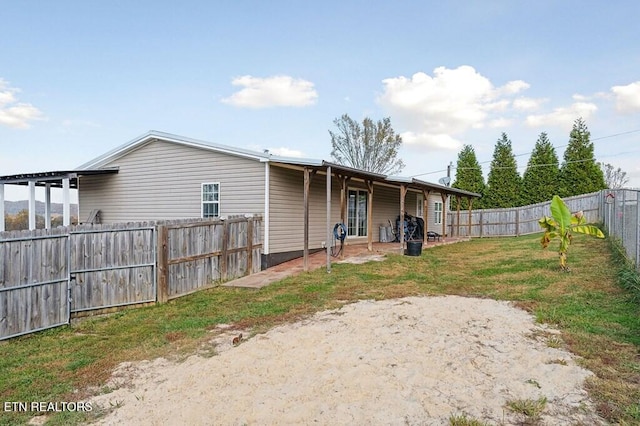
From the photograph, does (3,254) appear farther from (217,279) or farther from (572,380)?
(572,380)

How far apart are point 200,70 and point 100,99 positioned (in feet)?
13.0

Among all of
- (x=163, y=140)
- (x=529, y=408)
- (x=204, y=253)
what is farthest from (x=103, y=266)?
(x=163, y=140)

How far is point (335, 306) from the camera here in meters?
6.21

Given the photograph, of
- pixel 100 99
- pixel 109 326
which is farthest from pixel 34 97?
pixel 109 326

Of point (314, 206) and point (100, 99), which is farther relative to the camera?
point (100, 99)

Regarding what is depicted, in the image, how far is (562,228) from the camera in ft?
29.0

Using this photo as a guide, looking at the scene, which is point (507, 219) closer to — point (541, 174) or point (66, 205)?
point (541, 174)

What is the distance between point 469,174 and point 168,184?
65.0ft

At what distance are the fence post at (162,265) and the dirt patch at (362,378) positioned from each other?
8.95ft

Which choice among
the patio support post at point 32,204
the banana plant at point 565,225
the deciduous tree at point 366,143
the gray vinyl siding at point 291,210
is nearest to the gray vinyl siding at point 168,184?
the gray vinyl siding at point 291,210

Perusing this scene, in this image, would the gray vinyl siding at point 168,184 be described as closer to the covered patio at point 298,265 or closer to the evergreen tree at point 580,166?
the covered patio at point 298,265

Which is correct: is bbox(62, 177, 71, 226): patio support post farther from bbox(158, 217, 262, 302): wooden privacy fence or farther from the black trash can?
the black trash can

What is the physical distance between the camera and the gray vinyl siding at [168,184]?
10680 millimetres

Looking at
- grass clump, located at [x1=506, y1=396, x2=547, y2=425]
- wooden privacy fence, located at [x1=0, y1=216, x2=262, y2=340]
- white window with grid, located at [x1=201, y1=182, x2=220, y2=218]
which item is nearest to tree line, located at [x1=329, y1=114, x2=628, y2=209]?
white window with grid, located at [x1=201, y1=182, x2=220, y2=218]
